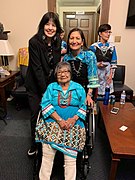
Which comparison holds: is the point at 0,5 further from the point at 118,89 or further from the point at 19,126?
the point at 118,89

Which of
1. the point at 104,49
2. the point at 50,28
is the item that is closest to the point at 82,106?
the point at 50,28

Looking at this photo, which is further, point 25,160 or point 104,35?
point 104,35

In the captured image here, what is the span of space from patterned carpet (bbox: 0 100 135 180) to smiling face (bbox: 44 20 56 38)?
1242 mm

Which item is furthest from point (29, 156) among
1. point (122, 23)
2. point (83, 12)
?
point (83, 12)

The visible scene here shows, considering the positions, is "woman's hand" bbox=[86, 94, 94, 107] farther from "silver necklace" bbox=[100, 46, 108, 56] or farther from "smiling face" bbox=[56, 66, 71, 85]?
"silver necklace" bbox=[100, 46, 108, 56]

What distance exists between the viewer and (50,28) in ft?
4.26

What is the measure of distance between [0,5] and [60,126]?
9.14 ft

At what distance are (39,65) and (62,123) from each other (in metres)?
0.53

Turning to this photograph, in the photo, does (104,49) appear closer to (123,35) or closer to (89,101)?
(123,35)

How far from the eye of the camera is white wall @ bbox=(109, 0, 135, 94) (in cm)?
283

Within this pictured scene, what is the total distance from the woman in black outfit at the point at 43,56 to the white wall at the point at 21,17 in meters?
1.85

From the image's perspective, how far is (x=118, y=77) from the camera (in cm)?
301

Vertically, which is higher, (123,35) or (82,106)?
(123,35)

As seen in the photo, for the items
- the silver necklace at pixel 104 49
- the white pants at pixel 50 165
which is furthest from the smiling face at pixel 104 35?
the white pants at pixel 50 165
